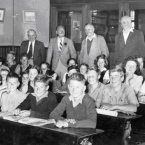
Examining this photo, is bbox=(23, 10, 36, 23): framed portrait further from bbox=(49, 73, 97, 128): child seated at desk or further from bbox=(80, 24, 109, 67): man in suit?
bbox=(49, 73, 97, 128): child seated at desk

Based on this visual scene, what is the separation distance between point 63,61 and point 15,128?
414 cm

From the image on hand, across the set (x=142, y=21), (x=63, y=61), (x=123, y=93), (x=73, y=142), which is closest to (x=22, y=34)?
(x=63, y=61)

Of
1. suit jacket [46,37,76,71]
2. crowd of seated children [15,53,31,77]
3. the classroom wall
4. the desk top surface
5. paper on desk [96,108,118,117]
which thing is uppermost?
the classroom wall

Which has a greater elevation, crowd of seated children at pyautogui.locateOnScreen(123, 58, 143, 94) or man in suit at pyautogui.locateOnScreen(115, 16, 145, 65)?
man in suit at pyautogui.locateOnScreen(115, 16, 145, 65)

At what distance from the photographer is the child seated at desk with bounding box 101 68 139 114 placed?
13.0 feet

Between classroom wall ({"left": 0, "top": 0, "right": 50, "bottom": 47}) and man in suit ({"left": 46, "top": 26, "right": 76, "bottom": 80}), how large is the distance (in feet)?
6.08

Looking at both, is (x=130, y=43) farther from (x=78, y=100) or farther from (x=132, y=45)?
(x=78, y=100)

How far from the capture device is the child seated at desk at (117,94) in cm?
396

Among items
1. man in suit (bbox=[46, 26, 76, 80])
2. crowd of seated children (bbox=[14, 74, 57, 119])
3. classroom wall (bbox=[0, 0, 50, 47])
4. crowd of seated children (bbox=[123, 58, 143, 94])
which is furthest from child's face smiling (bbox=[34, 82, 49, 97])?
classroom wall (bbox=[0, 0, 50, 47])

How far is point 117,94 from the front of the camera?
13.6 feet

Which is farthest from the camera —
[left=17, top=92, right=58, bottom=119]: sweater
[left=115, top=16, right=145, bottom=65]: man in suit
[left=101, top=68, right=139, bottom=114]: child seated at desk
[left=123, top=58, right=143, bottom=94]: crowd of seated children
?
[left=115, top=16, right=145, bottom=65]: man in suit

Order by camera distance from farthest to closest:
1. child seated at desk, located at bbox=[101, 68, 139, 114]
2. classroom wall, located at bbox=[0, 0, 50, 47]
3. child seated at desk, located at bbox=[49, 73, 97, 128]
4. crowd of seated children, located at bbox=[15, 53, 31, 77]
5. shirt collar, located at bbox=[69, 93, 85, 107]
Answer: classroom wall, located at bbox=[0, 0, 50, 47] < crowd of seated children, located at bbox=[15, 53, 31, 77] < child seated at desk, located at bbox=[101, 68, 139, 114] < shirt collar, located at bbox=[69, 93, 85, 107] < child seated at desk, located at bbox=[49, 73, 97, 128]

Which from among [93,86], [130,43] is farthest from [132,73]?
Result: [130,43]

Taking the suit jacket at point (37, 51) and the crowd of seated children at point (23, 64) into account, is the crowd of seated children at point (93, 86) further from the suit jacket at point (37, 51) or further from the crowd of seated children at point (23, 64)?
the suit jacket at point (37, 51)
